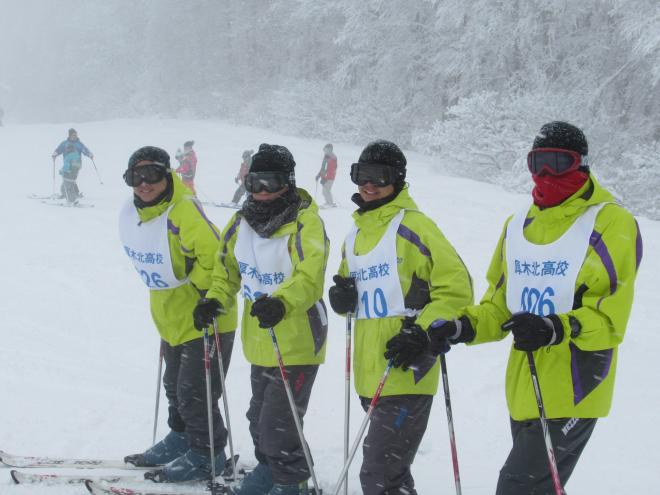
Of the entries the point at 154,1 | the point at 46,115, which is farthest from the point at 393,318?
the point at 46,115

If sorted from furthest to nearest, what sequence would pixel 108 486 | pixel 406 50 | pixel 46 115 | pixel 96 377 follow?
pixel 46 115 → pixel 406 50 → pixel 96 377 → pixel 108 486

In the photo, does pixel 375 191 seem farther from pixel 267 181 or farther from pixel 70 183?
pixel 70 183

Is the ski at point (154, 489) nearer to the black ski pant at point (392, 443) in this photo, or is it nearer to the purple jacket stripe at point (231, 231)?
the black ski pant at point (392, 443)

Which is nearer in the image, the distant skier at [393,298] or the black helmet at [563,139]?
the black helmet at [563,139]

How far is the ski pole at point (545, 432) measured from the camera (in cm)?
229

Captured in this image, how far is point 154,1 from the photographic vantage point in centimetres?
4653

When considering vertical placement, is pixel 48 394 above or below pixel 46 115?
below

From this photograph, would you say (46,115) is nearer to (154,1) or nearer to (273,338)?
(154,1)

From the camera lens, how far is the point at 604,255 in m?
2.32

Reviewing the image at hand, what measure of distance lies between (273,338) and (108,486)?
1.35 meters

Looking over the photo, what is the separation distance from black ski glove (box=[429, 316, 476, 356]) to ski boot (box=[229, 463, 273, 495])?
1.47m

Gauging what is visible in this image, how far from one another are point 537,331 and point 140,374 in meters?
4.61

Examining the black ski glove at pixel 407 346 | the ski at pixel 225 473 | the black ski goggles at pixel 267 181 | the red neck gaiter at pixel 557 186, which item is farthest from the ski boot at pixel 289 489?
the red neck gaiter at pixel 557 186

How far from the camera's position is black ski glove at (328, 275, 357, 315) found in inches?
121
